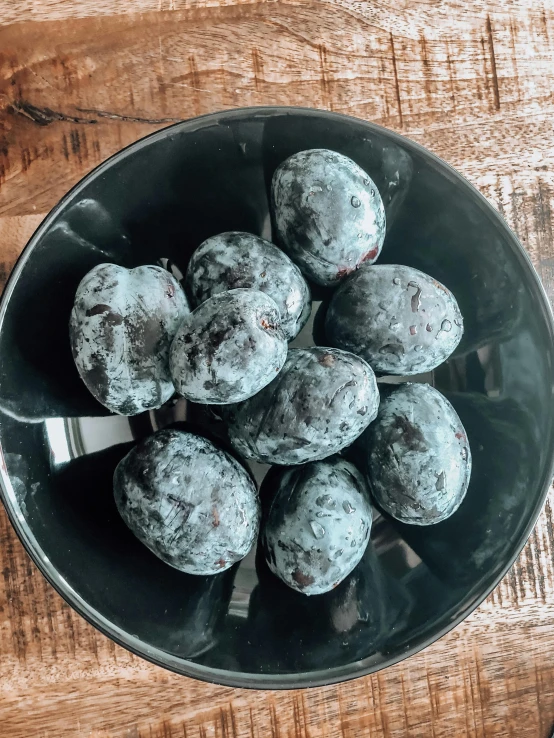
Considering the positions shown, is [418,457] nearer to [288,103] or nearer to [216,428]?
[216,428]

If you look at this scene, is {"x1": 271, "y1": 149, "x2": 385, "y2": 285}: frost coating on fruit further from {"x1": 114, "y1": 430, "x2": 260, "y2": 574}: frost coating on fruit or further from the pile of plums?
{"x1": 114, "y1": 430, "x2": 260, "y2": 574}: frost coating on fruit

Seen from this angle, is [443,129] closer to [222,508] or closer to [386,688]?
[222,508]

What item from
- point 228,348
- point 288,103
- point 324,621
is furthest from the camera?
point 288,103

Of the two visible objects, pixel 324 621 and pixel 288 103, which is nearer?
pixel 324 621

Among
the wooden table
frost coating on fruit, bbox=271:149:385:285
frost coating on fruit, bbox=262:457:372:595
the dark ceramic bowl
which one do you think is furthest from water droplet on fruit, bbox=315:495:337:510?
the wooden table

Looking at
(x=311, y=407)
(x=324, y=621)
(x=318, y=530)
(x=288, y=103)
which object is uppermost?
(x=288, y=103)

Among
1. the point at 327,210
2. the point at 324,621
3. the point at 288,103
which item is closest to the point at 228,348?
the point at 327,210

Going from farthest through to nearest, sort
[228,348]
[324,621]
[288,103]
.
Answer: [288,103] < [324,621] < [228,348]
